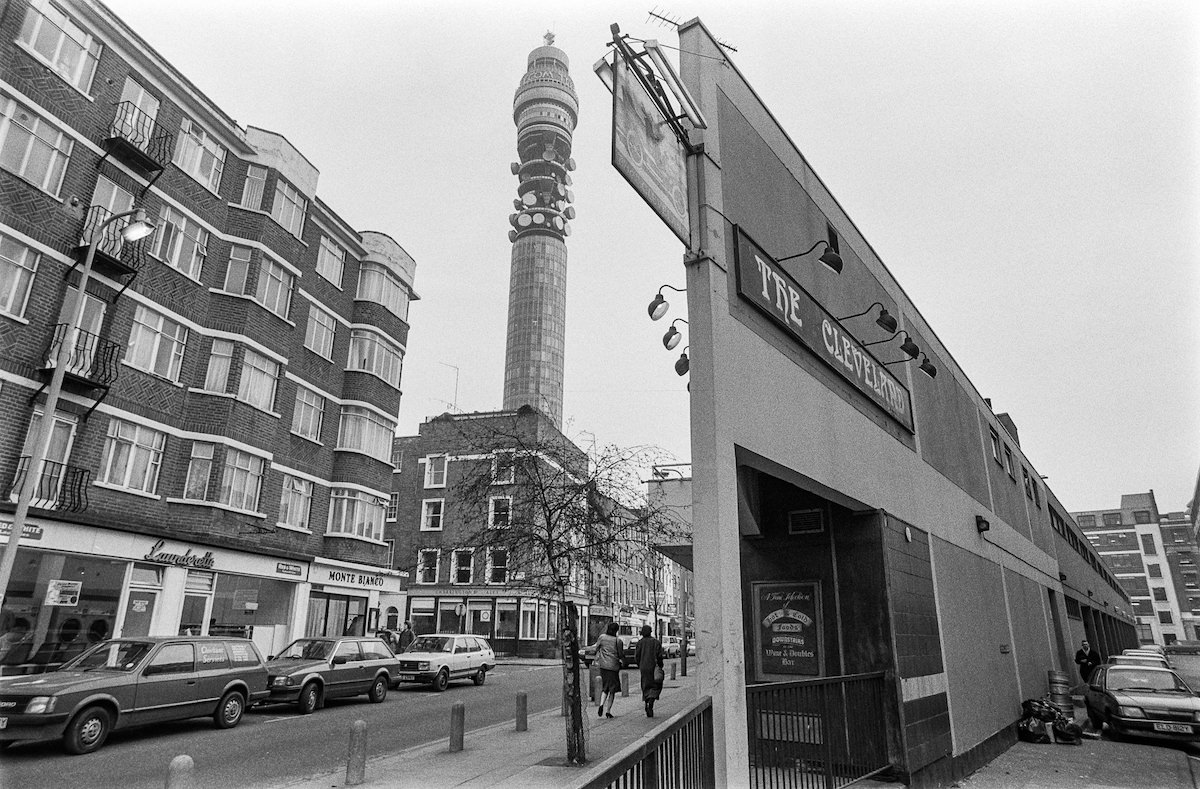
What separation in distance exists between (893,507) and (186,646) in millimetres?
12751

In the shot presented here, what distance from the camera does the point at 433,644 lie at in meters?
24.9

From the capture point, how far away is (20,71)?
59.1 feet

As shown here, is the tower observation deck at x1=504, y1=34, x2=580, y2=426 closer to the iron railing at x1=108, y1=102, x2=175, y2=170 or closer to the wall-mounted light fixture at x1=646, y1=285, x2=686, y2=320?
the iron railing at x1=108, y1=102, x2=175, y2=170

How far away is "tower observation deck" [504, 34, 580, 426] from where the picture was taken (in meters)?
124

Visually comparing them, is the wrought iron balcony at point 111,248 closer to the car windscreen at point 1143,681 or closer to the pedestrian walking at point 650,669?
the pedestrian walking at point 650,669

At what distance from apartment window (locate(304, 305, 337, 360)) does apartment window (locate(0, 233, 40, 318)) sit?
393 inches

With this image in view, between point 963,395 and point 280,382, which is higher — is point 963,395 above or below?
below

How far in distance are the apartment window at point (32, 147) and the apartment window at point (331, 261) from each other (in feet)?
33.1

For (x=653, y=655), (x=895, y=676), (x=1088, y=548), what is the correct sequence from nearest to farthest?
(x=895, y=676), (x=653, y=655), (x=1088, y=548)

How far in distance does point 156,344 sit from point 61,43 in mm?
8463

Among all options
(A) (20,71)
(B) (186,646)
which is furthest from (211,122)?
(B) (186,646)

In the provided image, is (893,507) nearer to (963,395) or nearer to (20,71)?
(963,395)

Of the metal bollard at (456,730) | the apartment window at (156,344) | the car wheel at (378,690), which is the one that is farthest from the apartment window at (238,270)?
the metal bollard at (456,730)

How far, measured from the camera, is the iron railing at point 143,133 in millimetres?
20388
